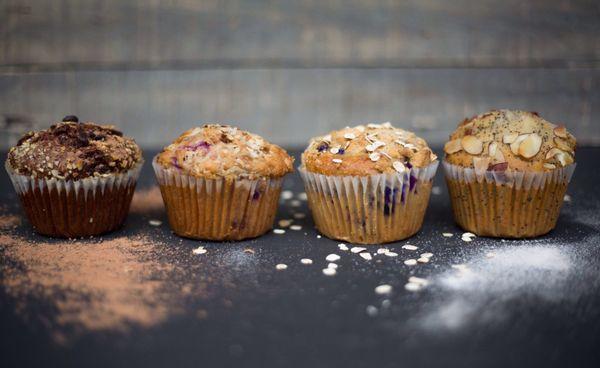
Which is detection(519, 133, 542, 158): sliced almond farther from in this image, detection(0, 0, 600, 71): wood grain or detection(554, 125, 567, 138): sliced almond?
detection(0, 0, 600, 71): wood grain

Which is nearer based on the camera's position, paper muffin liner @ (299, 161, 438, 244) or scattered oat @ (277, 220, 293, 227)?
paper muffin liner @ (299, 161, 438, 244)

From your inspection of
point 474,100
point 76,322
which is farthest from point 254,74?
point 76,322

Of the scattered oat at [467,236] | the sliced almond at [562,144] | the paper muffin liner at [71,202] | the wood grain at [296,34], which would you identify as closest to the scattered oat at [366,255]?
the scattered oat at [467,236]

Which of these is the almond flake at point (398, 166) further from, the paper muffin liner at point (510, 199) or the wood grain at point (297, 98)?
the wood grain at point (297, 98)

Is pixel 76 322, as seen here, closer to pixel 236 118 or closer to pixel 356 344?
pixel 356 344

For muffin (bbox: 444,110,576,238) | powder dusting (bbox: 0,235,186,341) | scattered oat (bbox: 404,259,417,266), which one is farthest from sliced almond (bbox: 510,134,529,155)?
powder dusting (bbox: 0,235,186,341)

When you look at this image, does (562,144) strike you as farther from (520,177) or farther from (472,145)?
(472,145)

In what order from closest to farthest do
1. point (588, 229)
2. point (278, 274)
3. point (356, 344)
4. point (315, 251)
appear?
point (356, 344) → point (278, 274) → point (315, 251) → point (588, 229)
